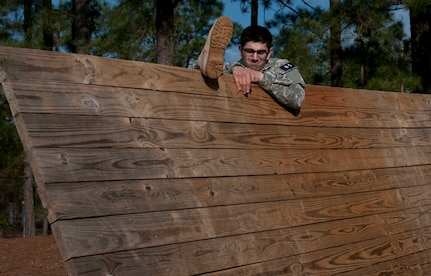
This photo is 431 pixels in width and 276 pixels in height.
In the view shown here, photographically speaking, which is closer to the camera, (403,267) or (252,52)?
(252,52)

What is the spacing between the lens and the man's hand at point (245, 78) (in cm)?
305

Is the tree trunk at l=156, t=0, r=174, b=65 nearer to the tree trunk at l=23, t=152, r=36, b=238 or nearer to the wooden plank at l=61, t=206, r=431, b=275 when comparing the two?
the wooden plank at l=61, t=206, r=431, b=275

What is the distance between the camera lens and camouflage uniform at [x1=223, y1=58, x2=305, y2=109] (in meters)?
3.16

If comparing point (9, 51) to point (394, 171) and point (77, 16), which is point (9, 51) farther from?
point (77, 16)

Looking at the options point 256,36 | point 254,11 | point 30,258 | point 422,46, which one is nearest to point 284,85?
point 256,36

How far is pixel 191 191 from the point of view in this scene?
8.50ft

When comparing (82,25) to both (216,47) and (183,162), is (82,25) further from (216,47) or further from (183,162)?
(183,162)

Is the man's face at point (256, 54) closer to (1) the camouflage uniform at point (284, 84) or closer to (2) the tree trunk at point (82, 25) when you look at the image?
(1) the camouflage uniform at point (284, 84)

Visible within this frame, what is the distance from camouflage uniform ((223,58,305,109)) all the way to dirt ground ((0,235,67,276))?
5.99 m

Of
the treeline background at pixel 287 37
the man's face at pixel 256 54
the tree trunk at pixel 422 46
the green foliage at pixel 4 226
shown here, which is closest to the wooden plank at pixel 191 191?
the man's face at pixel 256 54

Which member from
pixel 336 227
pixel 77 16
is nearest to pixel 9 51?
pixel 336 227

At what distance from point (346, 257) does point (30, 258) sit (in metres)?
7.56

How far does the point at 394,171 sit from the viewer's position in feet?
12.8

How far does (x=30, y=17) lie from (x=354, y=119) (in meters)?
10.7
